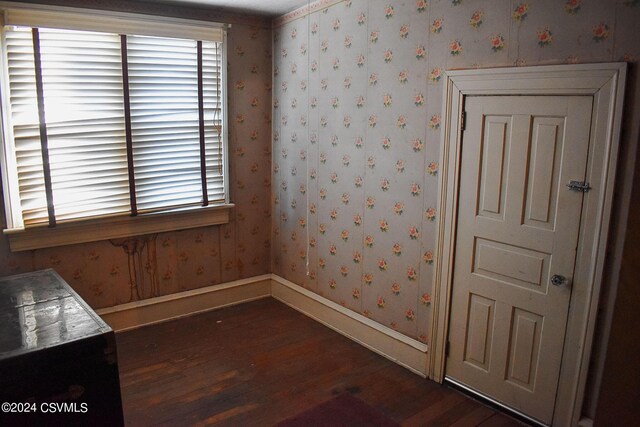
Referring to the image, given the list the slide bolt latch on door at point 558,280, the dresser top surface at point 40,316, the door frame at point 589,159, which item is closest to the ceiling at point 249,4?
the door frame at point 589,159

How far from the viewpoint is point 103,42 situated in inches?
132

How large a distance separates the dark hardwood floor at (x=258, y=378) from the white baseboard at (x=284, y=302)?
3.0 inches

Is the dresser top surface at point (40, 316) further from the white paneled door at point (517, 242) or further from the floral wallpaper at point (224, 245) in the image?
the white paneled door at point (517, 242)

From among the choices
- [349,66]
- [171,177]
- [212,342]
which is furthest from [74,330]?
[349,66]

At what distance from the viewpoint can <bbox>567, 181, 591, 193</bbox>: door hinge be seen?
223cm

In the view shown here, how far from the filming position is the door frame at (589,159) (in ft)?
6.95

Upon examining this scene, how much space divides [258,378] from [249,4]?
2747 millimetres

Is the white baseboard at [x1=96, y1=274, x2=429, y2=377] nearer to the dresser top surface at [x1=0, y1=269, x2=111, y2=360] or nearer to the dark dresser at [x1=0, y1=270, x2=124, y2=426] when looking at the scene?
the dresser top surface at [x1=0, y1=269, x2=111, y2=360]

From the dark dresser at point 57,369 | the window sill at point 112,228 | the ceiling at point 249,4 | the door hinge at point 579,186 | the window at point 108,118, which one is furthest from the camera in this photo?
the ceiling at point 249,4

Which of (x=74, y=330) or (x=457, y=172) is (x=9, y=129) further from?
(x=457, y=172)

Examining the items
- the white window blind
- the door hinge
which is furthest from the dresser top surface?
the door hinge

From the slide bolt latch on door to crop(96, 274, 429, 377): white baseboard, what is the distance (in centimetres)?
99

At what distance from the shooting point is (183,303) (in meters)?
4.04

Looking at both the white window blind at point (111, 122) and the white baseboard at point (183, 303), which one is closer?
the white window blind at point (111, 122)
